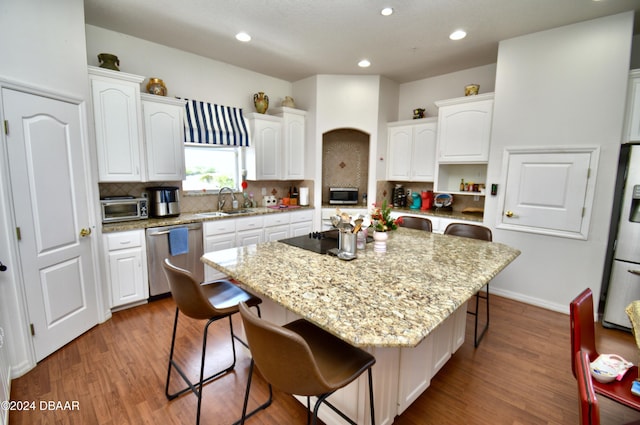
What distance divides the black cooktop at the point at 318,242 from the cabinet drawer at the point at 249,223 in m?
1.65

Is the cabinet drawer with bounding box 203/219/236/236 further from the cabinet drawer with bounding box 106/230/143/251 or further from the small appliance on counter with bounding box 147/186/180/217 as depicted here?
the cabinet drawer with bounding box 106/230/143/251

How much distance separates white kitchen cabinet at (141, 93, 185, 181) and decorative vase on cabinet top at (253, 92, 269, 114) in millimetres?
1245

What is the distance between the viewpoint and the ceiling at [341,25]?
2730mm

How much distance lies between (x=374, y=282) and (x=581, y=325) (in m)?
1.03

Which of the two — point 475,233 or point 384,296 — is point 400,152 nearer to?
point 475,233

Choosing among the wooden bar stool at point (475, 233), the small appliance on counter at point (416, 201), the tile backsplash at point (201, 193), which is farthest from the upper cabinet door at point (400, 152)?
the wooden bar stool at point (475, 233)

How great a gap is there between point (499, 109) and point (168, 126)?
406 centimetres

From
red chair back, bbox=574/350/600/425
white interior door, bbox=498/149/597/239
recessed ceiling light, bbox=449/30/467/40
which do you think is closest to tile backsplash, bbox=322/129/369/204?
recessed ceiling light, bbox=449/30/467/40

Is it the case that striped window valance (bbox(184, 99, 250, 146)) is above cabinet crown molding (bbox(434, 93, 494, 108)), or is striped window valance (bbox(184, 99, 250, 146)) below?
below

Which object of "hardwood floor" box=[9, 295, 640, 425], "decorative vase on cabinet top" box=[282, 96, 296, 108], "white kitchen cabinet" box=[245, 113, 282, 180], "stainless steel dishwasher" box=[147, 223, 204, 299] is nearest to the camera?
"hardwood floor" box=[9, 295, 640, 425]

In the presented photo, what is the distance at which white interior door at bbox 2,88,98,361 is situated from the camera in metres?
2.15

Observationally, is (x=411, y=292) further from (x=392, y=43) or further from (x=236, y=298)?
(x=392, y=43)

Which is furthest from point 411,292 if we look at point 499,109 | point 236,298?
point 499,109

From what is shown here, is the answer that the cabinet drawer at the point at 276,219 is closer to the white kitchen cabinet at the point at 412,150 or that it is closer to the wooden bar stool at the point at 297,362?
the white kitchen cabinet at the point at 412,150
